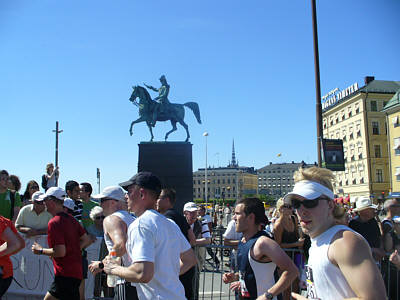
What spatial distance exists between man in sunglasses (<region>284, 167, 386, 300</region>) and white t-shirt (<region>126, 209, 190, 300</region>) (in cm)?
92

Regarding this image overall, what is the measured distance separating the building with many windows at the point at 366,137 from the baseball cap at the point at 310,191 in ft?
213

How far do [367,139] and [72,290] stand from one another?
66477 mm

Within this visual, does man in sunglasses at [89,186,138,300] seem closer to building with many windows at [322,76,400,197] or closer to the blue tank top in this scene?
the blue tank top

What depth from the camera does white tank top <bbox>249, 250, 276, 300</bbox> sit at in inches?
125

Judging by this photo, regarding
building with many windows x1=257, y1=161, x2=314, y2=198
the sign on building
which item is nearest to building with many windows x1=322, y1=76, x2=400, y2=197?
the sign on building

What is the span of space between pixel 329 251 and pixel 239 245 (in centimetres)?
176

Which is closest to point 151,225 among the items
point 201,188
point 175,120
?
point 175,120

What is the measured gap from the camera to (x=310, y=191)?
A: 212cm

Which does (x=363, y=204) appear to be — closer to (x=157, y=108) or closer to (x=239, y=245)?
(x=239, y=245)

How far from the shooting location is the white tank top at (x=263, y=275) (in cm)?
316

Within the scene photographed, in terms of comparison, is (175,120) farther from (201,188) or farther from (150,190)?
(201,188)

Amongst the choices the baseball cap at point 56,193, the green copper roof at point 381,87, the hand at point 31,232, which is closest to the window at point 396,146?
the green copper roof at point 381,87

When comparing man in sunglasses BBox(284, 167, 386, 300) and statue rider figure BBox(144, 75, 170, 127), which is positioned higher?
statue rider figure BBox(144, 75, 170, 127)

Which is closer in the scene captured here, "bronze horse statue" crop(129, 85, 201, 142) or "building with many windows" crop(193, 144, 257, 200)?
"bronze horse statue" crop(129, 85, 201, 142)
